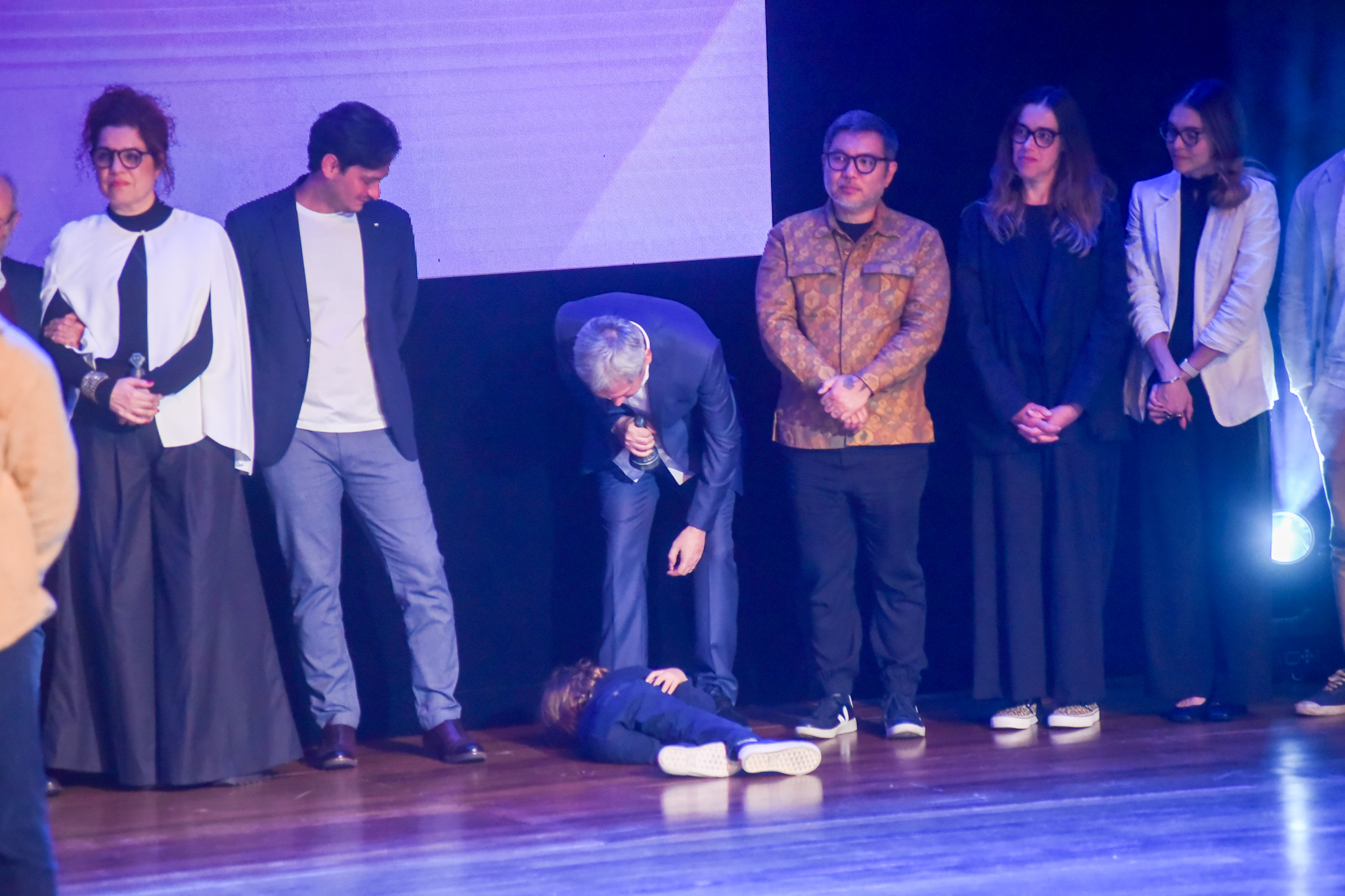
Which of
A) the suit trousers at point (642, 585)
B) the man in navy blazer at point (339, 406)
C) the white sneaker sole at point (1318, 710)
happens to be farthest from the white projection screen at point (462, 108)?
the white sneaker sole at point (1318, 710)

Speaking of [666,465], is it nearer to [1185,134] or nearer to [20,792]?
[1185,134]

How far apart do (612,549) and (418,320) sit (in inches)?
36.0

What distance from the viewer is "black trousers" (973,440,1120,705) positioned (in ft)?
13.4

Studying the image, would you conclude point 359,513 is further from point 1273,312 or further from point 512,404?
point 1273,312

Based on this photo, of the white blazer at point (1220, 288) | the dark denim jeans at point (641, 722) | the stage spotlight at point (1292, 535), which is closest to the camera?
the dark denim jeans at point (641, 722)

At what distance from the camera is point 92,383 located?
3.71 metres

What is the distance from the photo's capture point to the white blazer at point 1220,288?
4055 mm

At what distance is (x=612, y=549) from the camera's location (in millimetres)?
4168

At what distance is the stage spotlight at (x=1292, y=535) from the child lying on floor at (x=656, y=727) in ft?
5.90

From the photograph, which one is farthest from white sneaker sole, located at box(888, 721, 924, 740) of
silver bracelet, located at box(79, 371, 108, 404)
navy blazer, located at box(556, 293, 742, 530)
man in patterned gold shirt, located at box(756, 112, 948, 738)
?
silver bracelet, located at box(79, 371, 108, 404)

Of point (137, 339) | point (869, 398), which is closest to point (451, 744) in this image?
point (137, 339)

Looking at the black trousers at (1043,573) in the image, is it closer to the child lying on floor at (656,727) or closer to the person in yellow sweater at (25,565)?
the child lying on floor at (656,727)

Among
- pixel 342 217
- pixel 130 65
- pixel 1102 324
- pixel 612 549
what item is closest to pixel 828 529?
pixel 612 549

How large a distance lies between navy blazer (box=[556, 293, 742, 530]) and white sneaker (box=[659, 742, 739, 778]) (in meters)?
0.72
